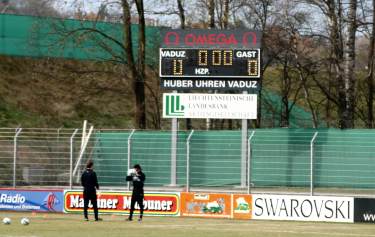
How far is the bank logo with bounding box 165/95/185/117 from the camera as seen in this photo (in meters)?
32.0

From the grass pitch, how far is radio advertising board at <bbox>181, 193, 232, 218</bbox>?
3.01 ft

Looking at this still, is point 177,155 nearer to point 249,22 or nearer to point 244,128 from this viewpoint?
point 244,128

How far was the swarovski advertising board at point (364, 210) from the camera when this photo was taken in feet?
89.6

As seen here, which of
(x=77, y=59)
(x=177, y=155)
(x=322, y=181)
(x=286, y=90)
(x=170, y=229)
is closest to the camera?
(x=170, y=229)

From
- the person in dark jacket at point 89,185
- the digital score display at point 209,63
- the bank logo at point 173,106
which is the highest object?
the digital score display at point 209,63

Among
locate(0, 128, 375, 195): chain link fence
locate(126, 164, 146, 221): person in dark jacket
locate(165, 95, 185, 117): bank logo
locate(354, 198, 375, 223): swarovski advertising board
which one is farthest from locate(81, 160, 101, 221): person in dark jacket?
locate(354, 198, 375, 223): swarovski advertising board

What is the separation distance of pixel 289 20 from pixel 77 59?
591 inches

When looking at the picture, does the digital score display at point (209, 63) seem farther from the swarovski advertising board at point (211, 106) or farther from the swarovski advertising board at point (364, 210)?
the swarovski advertising board at point (364, 210)

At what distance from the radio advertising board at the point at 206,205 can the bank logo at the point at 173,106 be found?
11.6 feet

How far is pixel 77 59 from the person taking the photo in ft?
188

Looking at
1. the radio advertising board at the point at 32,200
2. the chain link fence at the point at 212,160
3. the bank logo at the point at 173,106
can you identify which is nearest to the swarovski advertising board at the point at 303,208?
the chain link fence at the point at 212,160

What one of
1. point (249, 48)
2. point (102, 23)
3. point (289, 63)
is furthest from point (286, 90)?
point (249, 48)

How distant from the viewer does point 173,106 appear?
105ft

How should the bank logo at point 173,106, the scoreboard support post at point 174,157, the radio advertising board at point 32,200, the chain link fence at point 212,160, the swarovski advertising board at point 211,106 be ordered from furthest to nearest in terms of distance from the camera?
the bank logo at point 173,106 < the swarovski advertising board at point 211,106 < the radio advertising board at point 32,200 < the scoreboard support post at point 174,157 < the chain link fence at point 212,160
